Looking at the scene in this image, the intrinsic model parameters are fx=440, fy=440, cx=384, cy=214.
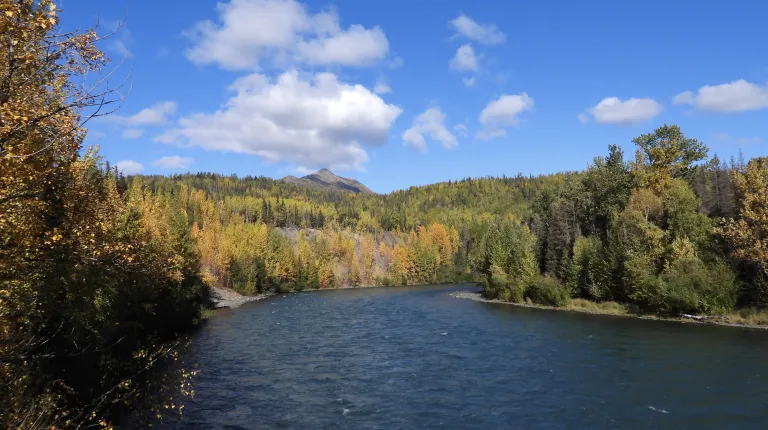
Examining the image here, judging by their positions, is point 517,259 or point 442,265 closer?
point 517,259

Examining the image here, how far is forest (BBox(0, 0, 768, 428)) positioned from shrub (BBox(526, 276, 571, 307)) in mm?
318

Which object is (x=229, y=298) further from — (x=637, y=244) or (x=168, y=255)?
(x=168, y=255)

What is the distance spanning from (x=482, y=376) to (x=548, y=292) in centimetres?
4386

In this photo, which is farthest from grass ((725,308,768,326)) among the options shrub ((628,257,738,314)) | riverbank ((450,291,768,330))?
shrub ((628,257,738,314))

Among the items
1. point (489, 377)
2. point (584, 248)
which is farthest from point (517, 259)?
point (489, 377)

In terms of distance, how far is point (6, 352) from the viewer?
8914 mm

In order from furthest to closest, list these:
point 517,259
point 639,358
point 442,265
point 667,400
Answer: point 442,265
point 517,259
point 639,358
point 667,400

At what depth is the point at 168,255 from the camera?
16016mm

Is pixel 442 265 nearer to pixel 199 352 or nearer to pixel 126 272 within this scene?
pixel 199 352

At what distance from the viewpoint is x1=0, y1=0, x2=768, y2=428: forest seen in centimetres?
856

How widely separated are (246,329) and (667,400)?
43523 mm

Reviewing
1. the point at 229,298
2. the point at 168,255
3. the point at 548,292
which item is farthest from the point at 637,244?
the point at 229,298

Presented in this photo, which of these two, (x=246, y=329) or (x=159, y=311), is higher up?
(x=159, y=311)

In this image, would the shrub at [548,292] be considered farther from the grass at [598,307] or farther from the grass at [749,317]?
the grass at [749,317]
